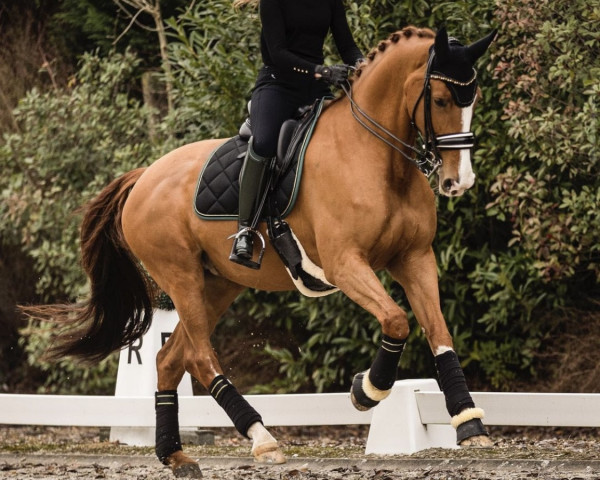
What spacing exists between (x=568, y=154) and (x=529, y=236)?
0.74 meters

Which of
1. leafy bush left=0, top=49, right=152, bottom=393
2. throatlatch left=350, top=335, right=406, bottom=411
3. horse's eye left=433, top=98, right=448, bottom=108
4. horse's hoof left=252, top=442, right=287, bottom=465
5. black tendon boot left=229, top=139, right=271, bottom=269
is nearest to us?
horse's eye left=433, top=98, right=448, bottom=108

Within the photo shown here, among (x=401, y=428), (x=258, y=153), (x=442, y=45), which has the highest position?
(x=442, y=45)

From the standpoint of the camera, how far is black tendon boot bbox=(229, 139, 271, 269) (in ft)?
A: 20.7

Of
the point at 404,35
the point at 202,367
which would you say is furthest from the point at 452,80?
the point at 202,367

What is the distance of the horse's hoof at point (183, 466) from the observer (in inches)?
263

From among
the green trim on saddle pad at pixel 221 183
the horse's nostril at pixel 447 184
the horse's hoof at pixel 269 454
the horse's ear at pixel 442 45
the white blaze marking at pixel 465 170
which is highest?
the horse's ear at pixel 442 45

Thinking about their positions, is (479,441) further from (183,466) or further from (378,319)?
(183,466)

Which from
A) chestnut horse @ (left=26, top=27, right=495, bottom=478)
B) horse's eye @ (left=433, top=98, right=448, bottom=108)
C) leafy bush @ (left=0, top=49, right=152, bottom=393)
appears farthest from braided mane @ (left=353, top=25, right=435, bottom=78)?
leafy bush @ (left=0, top=49, right=152, bottom=393)

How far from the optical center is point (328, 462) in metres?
7.03

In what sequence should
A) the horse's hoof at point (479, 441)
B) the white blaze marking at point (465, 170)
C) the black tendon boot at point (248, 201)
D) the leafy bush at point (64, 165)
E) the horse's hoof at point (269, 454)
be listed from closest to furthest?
the horse's hoof at point (479, 441)
the white blaze marking at point (465, 170)
the horse's hoof at point (269, 454)
the black tendon boot at point (248, 201)
the leafy bush at point (64, 165)

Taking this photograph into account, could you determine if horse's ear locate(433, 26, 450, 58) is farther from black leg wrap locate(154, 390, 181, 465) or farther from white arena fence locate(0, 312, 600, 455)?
black leg wrap locate(154, 390, 181, 465)

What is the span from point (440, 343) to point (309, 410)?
2290 millimetres

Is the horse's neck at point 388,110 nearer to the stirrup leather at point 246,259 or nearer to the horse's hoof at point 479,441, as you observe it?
the stirrup leather at point 246,259

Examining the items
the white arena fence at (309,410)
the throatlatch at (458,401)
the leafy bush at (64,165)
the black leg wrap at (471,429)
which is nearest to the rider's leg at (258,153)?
the throatlatch at (458,401)
